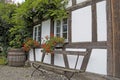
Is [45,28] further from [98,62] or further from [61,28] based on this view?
[98,62]

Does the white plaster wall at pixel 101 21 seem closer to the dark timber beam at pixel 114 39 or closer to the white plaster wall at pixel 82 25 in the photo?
the white plaster wall at pixel 82 25

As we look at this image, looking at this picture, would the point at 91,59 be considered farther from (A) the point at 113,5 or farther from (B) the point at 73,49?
(A) the point at 113,5

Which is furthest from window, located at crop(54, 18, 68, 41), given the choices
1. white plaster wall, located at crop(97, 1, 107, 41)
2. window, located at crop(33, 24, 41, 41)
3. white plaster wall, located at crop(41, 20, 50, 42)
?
window, located at crop(33, 24, 41, 41)

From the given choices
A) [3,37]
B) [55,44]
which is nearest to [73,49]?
[55,44]

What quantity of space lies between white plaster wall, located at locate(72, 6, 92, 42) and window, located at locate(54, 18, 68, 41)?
74 cm

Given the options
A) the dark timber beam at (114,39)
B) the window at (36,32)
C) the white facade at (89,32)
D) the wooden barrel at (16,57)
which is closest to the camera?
the dark timber beam at (114,39)

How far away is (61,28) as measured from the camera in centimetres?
884

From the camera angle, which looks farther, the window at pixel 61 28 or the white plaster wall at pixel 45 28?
the white plaster wall at pixel 45 28

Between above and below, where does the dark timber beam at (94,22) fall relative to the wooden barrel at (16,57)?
above

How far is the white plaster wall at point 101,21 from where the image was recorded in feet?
21.0

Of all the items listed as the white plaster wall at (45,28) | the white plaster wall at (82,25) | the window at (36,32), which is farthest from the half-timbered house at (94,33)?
the window at (36,32)

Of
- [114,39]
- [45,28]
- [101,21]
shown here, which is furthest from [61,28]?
[114,39]

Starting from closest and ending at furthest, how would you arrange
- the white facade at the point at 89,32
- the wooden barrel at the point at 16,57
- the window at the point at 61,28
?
the white facade at the point at 89,32 < the window at the point at 61,28 < the wooden barrel at the point at 16,57

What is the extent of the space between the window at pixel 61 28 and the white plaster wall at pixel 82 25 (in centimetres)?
74
